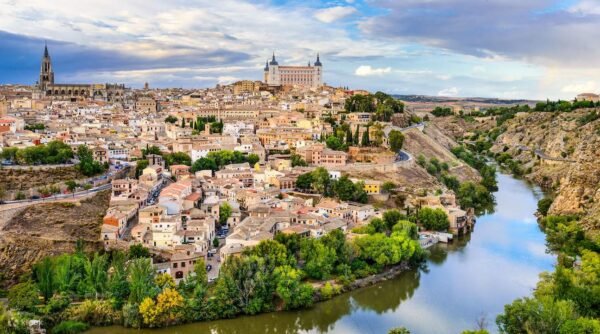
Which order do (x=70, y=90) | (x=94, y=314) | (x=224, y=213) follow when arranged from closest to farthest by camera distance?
(x=94, y=314)
(x=224, y=213)
(x=70, y=90)

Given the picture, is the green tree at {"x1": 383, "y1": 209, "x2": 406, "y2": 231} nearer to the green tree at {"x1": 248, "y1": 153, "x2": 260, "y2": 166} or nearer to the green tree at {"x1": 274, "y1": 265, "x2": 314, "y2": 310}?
the green tree at {"x1": 274, "y1": 265, "x2": 314, "y2": 310}

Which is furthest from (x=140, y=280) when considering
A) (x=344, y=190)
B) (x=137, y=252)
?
(x=344, y=190)

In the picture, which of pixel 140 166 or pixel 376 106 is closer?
pixel 140 166

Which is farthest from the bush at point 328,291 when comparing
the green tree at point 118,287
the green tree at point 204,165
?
the green tree at point 204,165

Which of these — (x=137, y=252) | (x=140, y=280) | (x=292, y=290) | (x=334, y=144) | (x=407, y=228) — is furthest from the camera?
(x=334, y=144)

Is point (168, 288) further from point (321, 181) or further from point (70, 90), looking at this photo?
point (70, 90)

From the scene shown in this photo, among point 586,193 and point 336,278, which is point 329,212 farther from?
point 586,193
